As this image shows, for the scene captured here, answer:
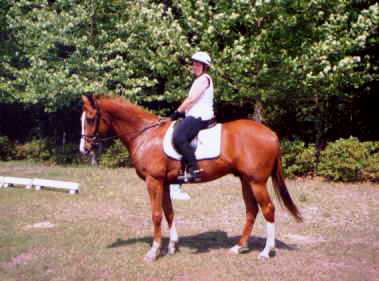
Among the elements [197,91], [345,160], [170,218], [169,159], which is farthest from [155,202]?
[345,160]

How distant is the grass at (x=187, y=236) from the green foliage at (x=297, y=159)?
1.94m

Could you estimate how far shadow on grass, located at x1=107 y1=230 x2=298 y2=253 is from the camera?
8141mm

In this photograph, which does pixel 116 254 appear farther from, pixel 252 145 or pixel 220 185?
pixel 220 185

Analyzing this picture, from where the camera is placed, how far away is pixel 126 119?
7.82 m

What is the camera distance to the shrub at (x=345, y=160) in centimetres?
1501

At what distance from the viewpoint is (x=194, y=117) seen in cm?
738

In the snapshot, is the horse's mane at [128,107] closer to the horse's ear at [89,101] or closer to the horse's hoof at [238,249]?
the horse's ear at [89,101]

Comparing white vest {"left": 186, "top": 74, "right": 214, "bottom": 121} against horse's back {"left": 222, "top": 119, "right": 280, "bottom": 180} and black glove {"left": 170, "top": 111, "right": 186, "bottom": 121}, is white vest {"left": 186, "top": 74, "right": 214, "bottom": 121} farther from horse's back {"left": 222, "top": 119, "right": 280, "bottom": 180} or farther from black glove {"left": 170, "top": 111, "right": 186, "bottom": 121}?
horse's back {"left": 222, "top": 119, "right": 280, "bottom": 180}

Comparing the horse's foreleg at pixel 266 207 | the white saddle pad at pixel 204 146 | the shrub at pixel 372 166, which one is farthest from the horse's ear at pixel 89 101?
the shrub at pixel 372 166

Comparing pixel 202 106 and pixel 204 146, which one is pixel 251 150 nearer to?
pixel 204 146

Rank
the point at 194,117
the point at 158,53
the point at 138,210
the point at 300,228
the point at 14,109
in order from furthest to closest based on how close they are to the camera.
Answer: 1. the point at 14,109
2. the point at 158,53
3. the point at 138,210
4. the point at 300,228
5. the point at 194,117

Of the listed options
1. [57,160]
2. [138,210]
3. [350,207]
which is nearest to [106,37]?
[57,160]

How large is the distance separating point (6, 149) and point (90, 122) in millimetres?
16813

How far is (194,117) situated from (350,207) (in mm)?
6189
